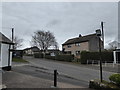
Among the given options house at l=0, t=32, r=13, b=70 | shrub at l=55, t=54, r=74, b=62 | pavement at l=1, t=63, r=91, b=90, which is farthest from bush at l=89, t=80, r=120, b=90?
shrub at l=55, t=54, r=74, b=62

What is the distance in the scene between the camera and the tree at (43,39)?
53.3m

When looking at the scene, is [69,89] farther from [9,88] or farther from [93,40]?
[93,40]

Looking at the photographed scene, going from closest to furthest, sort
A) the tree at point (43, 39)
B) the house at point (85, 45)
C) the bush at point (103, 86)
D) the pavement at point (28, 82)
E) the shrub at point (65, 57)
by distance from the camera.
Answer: the bush at point (103, 86), the pavement at point (28, 82), the shrub at point (65, 57), the house at point (85, 45), the tree at point (43, 39)

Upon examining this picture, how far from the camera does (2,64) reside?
527 inches

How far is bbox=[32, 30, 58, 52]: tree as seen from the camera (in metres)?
53.3

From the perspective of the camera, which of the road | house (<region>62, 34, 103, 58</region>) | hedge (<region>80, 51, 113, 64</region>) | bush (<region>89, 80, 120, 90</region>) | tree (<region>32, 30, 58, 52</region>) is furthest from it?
tree (<region>32, 30, 58, 52</region>)

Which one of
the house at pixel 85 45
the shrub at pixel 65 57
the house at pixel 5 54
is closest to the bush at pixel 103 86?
the house at pixel 5 54

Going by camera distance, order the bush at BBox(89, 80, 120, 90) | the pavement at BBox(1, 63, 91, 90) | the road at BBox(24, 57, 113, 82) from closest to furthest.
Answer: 1. the bush at BBox(89, 80, 120, 90)
2. the pavement at BBox(1, 63, 91, 90)
3. the road at BBox(24, 57, 113, 82)

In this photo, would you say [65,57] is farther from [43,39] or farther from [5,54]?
[5,54]

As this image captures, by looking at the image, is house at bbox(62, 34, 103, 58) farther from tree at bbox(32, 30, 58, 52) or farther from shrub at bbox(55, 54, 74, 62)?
tree at bbox(32, 30, 58, 52)

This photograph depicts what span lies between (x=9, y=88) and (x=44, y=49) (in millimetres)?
46990

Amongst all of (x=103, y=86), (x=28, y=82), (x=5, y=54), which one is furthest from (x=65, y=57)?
(x=103, y=86)

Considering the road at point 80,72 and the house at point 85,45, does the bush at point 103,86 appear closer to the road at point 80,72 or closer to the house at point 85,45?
the road at point 80,72

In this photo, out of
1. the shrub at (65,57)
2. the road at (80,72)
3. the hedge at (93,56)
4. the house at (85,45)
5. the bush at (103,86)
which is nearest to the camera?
the bush at (103,86)
